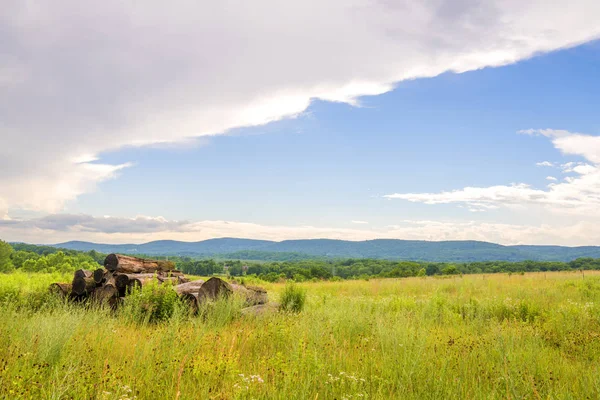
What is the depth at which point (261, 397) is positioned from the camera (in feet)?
14.1

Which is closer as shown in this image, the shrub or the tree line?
the shrub

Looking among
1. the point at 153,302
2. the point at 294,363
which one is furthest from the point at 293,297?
the point at 294,363

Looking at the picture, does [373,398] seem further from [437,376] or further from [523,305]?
[523,305]

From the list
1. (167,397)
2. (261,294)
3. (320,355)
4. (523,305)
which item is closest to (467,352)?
(320,355)

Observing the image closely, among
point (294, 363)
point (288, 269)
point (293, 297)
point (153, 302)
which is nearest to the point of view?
point (294, 363)

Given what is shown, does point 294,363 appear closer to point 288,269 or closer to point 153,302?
point 153,302

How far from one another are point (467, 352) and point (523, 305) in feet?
22.8

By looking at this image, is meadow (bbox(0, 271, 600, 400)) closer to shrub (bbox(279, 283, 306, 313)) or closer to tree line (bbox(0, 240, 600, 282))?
shrub (bbox(279, 283, 306, 313))

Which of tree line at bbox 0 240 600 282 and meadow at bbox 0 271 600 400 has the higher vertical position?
meadow at bbox 0 271 600 400

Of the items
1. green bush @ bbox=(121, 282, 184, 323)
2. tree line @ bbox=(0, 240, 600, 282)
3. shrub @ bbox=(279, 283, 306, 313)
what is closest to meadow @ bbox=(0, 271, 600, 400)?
green bush @ bbox=(121, 282, 184, 323)

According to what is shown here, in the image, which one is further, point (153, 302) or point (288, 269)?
point (288, 269)

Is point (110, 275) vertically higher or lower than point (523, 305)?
higher

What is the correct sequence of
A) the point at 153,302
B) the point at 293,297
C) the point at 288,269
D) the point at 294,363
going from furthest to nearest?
the point at 288,269 → the point at 293,297 → the point at 153,302 → the point at 294,363

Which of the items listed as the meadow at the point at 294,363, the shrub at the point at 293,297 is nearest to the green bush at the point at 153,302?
the meadow at the point at 294,363
